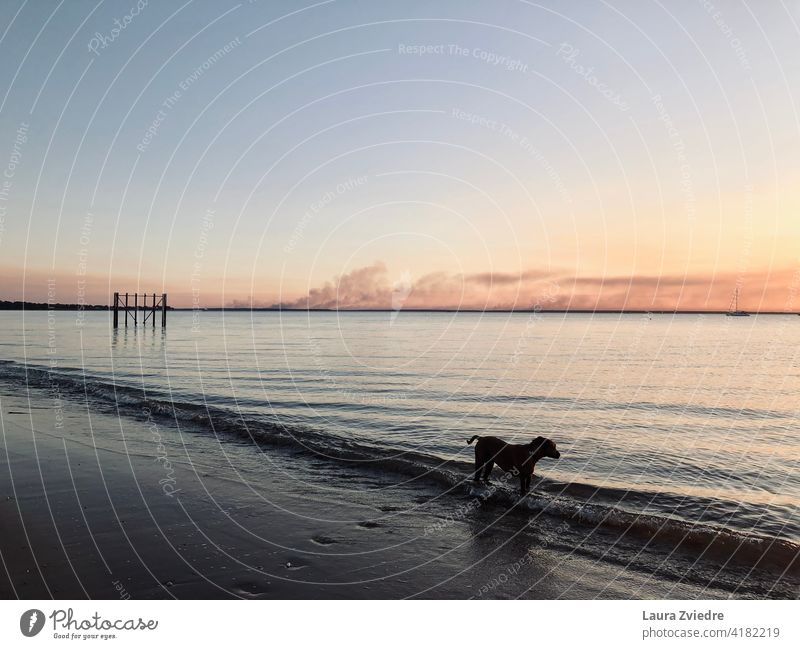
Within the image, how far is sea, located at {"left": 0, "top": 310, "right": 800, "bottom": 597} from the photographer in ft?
35.1

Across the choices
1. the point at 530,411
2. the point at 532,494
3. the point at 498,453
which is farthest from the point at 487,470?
the point at 530,411

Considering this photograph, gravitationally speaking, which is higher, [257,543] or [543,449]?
[543,449]

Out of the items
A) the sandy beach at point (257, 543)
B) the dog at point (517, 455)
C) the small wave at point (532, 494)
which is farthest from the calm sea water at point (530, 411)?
the sandy beach at point (257, 543)

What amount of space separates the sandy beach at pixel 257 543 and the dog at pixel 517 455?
149 cm

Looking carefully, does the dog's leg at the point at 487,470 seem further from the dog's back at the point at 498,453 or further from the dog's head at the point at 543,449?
the dog's head at the point at 543,449

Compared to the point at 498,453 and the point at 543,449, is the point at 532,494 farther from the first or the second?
the point at 498,453

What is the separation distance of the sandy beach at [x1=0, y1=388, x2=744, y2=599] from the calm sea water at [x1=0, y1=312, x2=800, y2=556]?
9.66 ft

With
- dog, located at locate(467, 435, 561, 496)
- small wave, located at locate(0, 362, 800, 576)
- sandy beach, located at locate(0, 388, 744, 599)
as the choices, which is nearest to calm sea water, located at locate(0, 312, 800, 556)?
small wave, located at locate(0, 362, 800, 576)

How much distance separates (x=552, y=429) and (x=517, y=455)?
29.7ft

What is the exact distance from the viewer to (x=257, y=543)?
29.7ft

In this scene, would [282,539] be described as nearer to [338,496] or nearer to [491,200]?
[338,496]

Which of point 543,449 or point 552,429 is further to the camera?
point 552,429

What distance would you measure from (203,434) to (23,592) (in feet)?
37.5

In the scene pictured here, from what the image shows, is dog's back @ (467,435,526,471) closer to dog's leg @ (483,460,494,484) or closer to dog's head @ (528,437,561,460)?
dog's leg @ (483,460,494,484)
